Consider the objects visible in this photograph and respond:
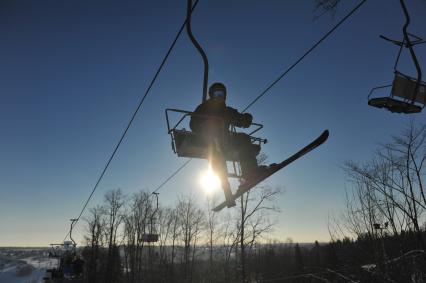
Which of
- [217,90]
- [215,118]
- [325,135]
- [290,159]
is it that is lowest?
[290,159]

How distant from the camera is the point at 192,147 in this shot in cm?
542

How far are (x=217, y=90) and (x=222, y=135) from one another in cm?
69

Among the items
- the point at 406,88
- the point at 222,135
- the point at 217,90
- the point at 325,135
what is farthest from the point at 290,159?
the point at 406,88

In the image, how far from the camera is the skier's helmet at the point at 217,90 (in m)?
4.77

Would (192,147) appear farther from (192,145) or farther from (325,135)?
(325,135)

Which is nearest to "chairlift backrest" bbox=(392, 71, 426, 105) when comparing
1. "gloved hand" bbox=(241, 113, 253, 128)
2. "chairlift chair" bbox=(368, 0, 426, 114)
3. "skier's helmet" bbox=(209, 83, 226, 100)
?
"chairlift chair" bbox=(368, 0, 426, 114)

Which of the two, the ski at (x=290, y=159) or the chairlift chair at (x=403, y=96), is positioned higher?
the chairlift chair at (x=403, y=96)

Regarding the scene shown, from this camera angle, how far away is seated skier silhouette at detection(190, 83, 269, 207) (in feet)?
15.3

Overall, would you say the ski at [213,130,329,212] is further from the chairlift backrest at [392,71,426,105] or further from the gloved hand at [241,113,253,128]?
the chairlift backrest at [392,71,426,105]

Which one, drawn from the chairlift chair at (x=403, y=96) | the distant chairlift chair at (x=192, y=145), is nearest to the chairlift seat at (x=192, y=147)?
the distant chairlift chair at (x=192, y=145)

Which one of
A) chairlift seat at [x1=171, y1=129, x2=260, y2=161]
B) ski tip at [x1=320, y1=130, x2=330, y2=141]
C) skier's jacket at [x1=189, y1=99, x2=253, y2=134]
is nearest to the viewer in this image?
ski tip at [x1=320, y1=130, x2=330, y2=141]

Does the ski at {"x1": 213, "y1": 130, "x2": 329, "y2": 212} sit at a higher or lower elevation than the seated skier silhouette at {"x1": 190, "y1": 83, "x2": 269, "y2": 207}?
lower

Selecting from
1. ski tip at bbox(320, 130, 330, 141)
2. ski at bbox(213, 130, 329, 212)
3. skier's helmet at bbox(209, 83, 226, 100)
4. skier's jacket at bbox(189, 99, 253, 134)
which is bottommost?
ski at bbox(213, 130, 329, 212)

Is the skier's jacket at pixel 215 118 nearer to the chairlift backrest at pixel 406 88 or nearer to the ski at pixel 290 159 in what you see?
the ski at pixel 290 159
